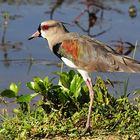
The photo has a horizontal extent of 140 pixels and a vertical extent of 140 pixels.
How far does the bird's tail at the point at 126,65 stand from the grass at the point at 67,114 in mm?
329

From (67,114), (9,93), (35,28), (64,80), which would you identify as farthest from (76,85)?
(35,28)

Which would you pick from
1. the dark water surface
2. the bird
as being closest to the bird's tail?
the bird

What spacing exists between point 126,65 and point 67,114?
0.65 m

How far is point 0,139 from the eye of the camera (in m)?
6.21

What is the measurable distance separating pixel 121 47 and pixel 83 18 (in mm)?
1329

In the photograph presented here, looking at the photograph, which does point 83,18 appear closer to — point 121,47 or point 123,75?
point 121,47

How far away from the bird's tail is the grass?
1.08ft

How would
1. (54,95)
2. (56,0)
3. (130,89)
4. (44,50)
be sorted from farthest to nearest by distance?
(56,0)
(44,50)
(130,89)
(54,95)

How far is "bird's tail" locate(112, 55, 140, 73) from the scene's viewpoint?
645cm

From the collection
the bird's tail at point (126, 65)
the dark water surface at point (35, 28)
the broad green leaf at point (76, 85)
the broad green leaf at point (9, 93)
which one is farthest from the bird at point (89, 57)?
the dark water surface at point (35, 28)

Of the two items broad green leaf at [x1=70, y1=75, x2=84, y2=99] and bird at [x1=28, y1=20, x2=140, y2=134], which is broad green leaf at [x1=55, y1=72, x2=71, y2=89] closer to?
broad green leaf at [x1=70, y1=75, x2=84, y2=99]

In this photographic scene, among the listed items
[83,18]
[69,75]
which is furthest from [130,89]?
[83,18]

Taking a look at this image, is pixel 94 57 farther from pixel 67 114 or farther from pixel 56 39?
pixel 67 114

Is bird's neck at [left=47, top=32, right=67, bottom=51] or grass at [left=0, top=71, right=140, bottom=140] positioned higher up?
bird's neck at [left=47, top=32, right=67, bottom=51]
